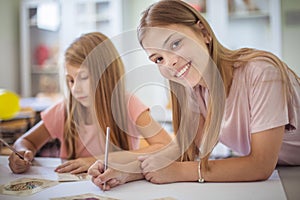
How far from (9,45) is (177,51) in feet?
9.61

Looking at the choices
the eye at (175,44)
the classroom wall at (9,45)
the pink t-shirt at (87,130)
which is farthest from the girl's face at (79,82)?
the classroom wall at (9,45)

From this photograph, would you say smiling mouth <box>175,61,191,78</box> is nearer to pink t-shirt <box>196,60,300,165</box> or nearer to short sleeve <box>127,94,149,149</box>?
pink t-shirt <box>196,60,300,165</box>

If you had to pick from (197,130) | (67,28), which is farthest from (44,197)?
(67,28)

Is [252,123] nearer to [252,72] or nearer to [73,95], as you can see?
[252,72]

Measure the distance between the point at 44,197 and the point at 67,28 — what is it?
2.69m

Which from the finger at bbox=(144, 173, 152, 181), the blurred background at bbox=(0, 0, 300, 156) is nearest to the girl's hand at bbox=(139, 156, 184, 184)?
the finger at bbox=(144, 173, 152, 181)

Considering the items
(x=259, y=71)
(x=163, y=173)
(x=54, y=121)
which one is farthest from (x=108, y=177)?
(x=54, y=121)

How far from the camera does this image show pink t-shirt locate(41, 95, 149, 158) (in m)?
1.04

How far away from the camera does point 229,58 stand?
0.81m

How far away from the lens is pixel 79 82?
41.1 inches

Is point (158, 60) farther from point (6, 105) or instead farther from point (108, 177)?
point (6, 105)

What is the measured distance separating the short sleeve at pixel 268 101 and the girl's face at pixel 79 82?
50cm

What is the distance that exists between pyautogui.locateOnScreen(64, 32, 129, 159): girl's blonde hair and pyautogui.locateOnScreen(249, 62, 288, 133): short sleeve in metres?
0.41

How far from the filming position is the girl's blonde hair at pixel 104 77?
1025 mm
